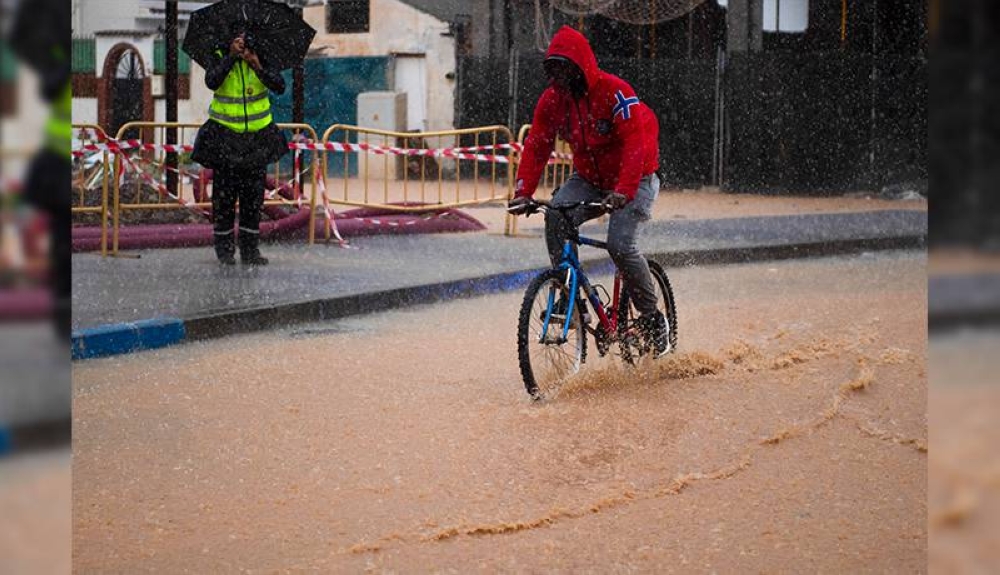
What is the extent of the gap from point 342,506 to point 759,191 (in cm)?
141

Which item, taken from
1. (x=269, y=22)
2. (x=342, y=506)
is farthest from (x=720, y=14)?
(x=342, y=506)

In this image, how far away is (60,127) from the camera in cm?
131

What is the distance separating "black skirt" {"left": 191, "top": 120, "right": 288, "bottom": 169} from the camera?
4289 millimetres

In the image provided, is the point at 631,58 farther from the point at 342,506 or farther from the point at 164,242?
the point at 164,242

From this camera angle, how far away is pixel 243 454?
3.98m

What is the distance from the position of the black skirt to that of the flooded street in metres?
0.79

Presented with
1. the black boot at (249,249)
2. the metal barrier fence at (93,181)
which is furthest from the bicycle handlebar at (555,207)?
the metal barrier fence at (93,181)

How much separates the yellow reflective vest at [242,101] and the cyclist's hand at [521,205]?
2.48ft

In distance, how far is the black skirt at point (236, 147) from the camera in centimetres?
429

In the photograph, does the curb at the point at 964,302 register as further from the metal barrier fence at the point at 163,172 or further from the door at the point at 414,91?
the metal barrier fence at the point at 163,172

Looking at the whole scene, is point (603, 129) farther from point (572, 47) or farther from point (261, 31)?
point (261, 31)

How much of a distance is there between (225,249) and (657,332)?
143 centimetres

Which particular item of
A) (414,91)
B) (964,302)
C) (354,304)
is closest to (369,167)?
(414,91)

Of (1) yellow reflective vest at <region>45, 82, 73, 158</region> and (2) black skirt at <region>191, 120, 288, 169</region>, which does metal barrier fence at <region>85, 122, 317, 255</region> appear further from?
(1) yellow reflective vest at <region>45, 82, 73, 158</region>
